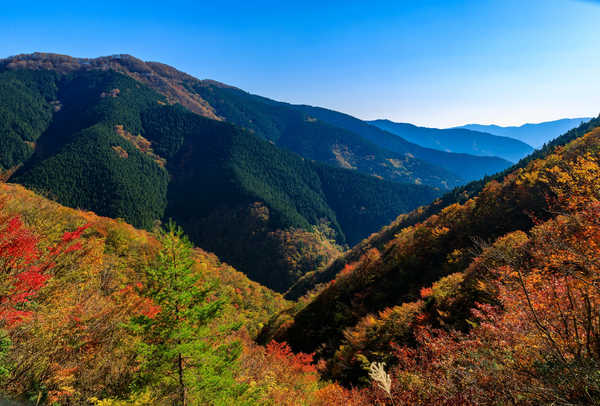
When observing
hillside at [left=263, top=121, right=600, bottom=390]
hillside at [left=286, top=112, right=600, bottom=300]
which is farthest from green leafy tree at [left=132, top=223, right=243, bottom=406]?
hillside at [left=286, top=112, right=600, bottom=300]

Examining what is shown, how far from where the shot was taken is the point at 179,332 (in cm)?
1038

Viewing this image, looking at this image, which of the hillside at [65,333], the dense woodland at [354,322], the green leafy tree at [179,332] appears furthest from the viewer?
the hillside at [65,333]

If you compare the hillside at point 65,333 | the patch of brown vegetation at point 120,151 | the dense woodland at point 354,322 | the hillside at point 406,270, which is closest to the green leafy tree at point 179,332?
the dense woodland at point 354,322

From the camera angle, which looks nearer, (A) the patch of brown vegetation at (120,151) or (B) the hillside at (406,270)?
(B) the hillside at (406,270)

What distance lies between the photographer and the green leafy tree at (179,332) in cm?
1055

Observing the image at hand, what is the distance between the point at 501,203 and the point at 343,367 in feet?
93.4

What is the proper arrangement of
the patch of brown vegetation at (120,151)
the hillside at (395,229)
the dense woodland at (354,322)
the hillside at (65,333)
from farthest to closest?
the patch of brown vegetation at (120,151) → the hillside at (395,229) → the hillside at (65,333) → the dense woodland at (354,322)

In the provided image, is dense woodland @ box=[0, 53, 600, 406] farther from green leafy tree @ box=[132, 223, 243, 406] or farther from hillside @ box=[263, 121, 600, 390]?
hillside @ box=[263, 121, 600, 390]

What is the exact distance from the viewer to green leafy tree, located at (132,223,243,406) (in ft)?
34.6

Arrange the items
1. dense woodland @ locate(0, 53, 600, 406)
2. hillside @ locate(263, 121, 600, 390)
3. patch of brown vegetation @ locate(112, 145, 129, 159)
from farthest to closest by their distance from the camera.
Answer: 1. patch of brown vegetation @ locate(112, 145, 129, 159)
2. hillside @ locate(263, 121, 600, 390)
3. dense woodland @ locate(0, 53, 600, 406)

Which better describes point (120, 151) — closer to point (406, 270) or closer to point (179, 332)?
point (406, 270)

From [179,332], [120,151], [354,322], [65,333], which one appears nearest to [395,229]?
[354,322]

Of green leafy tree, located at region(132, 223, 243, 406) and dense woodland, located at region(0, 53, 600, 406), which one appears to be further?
green leafy tree, located at region(132, 223, 243, 406)

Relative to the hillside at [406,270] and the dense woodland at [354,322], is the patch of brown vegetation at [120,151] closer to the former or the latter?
the dense woodland at [354,322]
